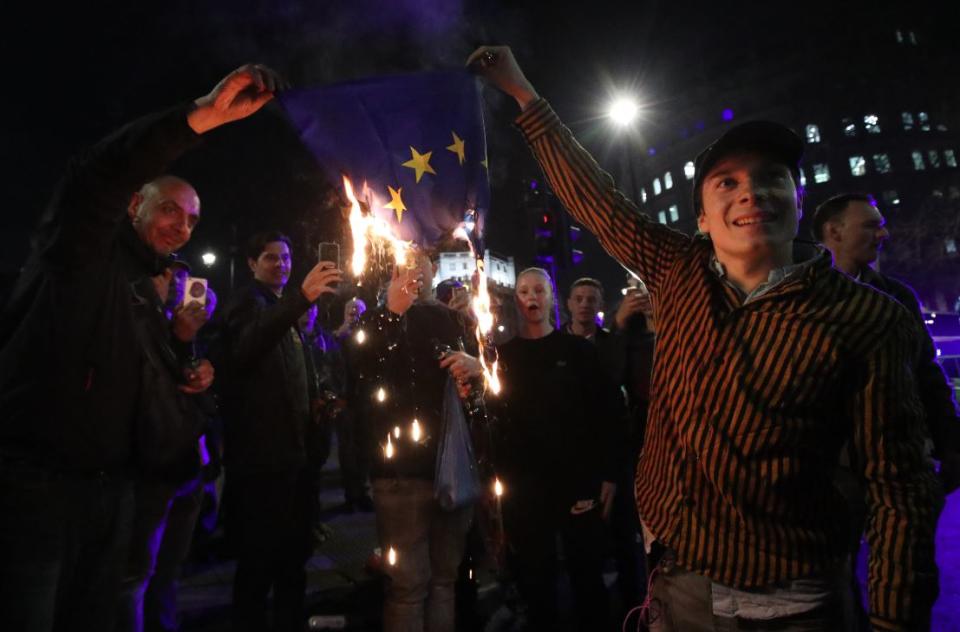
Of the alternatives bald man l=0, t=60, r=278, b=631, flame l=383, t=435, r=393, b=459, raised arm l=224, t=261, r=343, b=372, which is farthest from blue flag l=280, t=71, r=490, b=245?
flame l=383, t=435, r=393, b=459

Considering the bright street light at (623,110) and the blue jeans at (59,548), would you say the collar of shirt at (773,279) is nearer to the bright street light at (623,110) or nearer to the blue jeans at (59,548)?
the blue jeans at (59,548)

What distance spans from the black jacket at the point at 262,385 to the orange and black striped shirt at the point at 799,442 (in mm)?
2667

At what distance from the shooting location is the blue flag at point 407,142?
3.50 meters

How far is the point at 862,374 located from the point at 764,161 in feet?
2.99

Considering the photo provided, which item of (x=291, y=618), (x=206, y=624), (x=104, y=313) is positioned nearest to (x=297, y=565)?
(x=291, y=618)

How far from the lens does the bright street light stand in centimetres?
1152

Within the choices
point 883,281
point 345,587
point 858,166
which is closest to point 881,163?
point 858,166

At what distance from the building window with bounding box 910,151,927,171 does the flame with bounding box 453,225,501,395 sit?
3243 inches

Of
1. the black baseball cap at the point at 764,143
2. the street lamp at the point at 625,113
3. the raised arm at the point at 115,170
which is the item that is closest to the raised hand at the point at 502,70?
the black baseball cap at the point at 764,143

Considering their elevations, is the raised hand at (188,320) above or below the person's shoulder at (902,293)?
above

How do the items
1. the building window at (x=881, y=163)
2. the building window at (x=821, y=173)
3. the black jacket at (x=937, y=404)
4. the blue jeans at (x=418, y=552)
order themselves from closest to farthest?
1. the black jacket at (x=937, y=404)
2. the blue jeans at (x=418, y=552)
3. the building window at (x=881, y=163)
4. the building window at (x=821, y=173)

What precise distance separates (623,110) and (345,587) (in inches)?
426

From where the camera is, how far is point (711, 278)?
2.13 meters

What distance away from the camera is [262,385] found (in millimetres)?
3805
